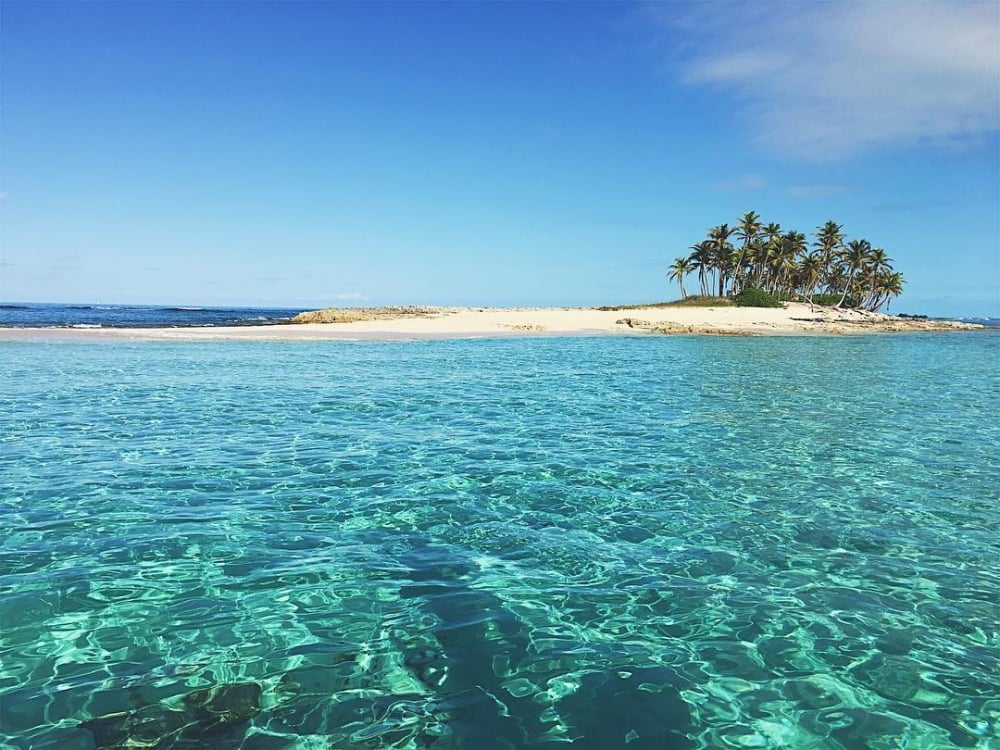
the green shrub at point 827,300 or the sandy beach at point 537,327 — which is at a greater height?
the green shrub at point 827,300

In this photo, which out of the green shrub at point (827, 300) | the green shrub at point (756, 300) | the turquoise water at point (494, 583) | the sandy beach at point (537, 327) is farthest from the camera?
the green shrub at point (827, 300)

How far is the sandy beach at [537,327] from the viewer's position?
2119 inches

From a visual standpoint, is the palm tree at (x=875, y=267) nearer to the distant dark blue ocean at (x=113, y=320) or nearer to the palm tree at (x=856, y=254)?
the palm tree at (x=856, y=254)

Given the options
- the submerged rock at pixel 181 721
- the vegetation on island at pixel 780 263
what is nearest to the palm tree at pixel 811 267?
the vegetation on island at pixel 780 263

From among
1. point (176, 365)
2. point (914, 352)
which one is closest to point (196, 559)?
point (176, 365)

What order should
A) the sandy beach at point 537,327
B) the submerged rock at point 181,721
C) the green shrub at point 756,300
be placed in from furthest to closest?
the green shrub at point 756,300 → the sandy beach at point 537,327 → the submerged rock at point 181,721

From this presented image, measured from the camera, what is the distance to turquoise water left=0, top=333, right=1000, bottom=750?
5.33 meters

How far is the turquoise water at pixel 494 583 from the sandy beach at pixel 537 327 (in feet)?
128

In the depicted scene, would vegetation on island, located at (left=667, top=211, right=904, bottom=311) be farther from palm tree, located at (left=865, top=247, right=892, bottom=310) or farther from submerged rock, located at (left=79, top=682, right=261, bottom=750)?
submerged rock, located at (left=79, top=682, right=261, bottom=750)

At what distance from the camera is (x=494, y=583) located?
25.3ft

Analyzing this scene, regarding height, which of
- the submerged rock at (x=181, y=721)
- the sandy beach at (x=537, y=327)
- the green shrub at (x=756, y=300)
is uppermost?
the green shrub at (x=756, y=300)

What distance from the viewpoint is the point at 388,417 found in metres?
18.2

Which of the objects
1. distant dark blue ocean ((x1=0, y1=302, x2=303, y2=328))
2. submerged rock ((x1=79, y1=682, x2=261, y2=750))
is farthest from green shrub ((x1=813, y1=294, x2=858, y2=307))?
submerged rock ((x1=79, y1=682, x2=261, y2=750))

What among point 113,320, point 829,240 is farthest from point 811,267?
point 113,320
